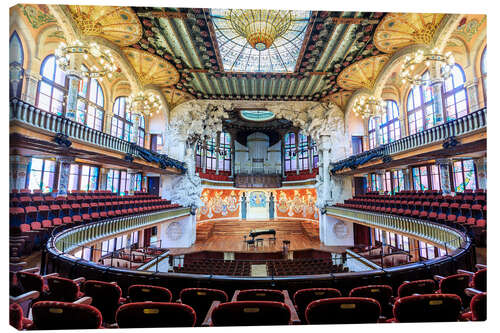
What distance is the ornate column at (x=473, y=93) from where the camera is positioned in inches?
313

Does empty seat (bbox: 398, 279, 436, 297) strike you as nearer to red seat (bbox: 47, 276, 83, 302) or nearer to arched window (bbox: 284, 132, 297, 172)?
red seat (bbox: 47, 276, 83, 302)

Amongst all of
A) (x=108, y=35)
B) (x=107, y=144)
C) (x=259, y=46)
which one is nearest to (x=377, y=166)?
(x=259, y=46)

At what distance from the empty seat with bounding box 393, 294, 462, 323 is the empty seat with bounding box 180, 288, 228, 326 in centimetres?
168

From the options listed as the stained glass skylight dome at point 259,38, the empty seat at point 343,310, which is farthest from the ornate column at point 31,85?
the empty seat at point 343,310

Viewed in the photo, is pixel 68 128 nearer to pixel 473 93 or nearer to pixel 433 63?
pixel 433 63

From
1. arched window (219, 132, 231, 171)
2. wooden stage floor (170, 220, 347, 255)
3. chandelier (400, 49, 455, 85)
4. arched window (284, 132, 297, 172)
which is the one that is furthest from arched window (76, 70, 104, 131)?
arched window (284, 132, 297, 172)

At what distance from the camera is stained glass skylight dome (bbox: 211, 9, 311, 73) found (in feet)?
21.5

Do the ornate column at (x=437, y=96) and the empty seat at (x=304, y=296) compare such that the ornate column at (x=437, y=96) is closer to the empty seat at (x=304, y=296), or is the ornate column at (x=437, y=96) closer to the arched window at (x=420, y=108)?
the arched window at (x=420, y=108)

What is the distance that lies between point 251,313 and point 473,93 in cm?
1108

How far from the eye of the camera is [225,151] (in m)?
20.4

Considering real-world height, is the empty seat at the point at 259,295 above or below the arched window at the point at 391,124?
below

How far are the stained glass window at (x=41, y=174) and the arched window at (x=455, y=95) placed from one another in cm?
1665

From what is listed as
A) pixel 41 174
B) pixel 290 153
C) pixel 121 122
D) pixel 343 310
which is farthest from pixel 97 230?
pixel 290 153
